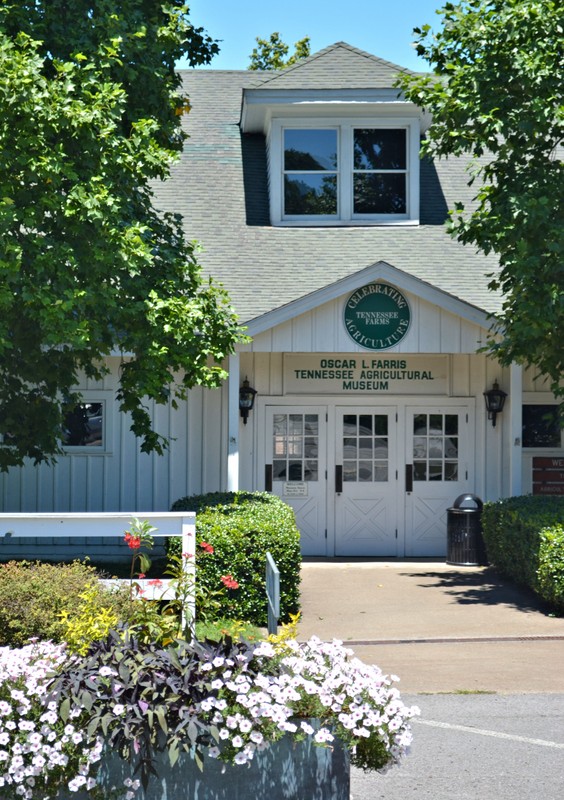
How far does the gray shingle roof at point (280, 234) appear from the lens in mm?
17531

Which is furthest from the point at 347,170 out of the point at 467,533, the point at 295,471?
the point at 467,533

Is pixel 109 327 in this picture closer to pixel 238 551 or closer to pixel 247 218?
pixel 238 551

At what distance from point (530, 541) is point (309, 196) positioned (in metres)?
8.16

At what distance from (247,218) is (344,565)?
20.7ft

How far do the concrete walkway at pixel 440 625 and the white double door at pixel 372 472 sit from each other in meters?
1.21

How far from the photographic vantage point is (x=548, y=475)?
1781 cm

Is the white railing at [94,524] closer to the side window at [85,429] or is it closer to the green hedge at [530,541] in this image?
the green hedge at [530,541]

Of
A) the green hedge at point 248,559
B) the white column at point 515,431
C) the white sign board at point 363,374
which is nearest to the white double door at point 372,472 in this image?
the white sign board at point 363,374

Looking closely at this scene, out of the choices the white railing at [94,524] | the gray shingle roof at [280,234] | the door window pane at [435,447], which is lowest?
the white railing at [94,524]

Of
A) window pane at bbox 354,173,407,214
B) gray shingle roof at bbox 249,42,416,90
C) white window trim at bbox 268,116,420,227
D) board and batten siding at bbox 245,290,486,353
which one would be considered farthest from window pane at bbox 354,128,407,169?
board and batten siding at bbox 245,290,486,353

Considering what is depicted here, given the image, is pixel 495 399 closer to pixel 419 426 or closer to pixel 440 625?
pixel 419 426

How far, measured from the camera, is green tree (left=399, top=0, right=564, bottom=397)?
43.1 ft

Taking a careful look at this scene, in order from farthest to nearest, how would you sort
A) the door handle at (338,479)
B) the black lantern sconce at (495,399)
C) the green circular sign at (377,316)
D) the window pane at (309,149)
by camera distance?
the window pane at (309,149), the door handle at (338,479), the black lantern sconce at (495,399), the green circular sign at (377,316)

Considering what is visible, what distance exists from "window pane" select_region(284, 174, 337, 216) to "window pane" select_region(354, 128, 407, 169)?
647mm
